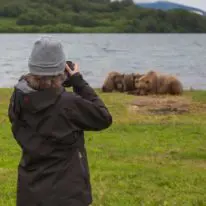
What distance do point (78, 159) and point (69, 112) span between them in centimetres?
36

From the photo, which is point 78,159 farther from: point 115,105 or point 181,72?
point 181,72

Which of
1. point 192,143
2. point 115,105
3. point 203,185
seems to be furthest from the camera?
point 115,105

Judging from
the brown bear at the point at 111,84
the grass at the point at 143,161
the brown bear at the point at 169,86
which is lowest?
the brown bear at the point at 111,84

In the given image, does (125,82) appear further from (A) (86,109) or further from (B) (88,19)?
(B) (88,19)

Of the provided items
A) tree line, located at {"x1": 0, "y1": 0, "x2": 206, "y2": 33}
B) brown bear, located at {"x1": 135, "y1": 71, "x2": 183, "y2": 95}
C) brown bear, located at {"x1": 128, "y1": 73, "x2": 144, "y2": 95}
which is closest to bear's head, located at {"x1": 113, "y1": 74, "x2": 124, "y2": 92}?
brown bear, located at {"x1": 128, "y1": 73, "x2": 144, "y2": 95}

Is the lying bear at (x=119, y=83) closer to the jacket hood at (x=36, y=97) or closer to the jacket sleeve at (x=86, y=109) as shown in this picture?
the jacket sleeve at (x=86, y=109)

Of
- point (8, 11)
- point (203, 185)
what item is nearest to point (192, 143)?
point (203, 185)

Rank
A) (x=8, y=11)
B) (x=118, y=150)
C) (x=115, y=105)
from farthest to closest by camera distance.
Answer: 1. (x=8, y=11)
2. (x=115, y=105)
3. (x=118, y=150)

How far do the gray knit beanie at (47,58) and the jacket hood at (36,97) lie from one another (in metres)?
0.13

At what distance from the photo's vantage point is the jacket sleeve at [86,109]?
16.5ft

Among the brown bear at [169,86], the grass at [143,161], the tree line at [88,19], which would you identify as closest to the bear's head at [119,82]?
the brown bear at [169,86]

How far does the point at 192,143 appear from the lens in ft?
42.7

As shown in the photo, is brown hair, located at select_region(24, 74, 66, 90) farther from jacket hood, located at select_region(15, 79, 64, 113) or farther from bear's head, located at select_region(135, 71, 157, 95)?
bear's head, located at select_region(135, 71, 157, 95)

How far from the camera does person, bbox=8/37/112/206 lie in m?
4.96
